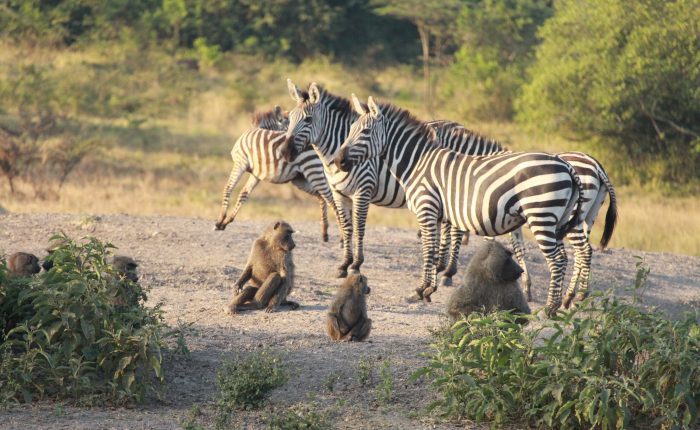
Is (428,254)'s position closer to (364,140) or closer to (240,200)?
(364,140)

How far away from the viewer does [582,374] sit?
536 cm

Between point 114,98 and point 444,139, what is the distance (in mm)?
15710

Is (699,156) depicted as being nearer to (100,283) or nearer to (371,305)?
(371,305)

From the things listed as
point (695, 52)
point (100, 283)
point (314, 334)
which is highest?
point (695, 52)

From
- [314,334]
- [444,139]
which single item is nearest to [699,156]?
[444,139]

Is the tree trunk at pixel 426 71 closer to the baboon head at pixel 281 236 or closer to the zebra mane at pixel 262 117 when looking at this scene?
the zebra mane at pixel 262 117

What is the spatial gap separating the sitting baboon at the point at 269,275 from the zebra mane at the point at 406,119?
2.21 m

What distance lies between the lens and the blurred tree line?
1958cm

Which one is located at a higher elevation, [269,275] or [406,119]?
[406,119]

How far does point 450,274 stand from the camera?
10.5 m

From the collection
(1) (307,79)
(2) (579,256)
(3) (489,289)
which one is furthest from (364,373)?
(1) (307,79)

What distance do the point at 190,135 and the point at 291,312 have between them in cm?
1528

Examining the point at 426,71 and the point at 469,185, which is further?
the point at 426,71

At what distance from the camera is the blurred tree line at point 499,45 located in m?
19.6
